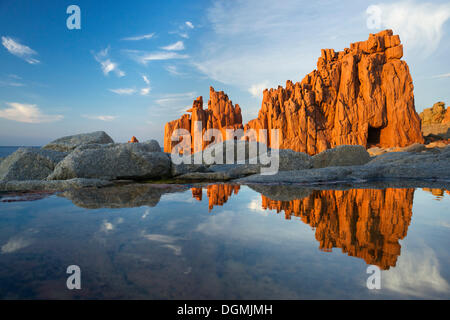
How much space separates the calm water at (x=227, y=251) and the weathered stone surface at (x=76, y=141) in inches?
314

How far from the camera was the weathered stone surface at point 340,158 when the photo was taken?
1057cm

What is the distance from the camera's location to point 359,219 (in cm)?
276

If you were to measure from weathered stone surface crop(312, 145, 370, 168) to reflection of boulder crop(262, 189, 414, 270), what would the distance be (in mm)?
6142

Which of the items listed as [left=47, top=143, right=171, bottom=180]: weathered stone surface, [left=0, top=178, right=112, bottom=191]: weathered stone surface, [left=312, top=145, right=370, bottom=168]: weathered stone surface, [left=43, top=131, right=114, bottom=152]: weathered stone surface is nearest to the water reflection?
[left=0, top=178, right=112, bottom=191]: weathered stone surface

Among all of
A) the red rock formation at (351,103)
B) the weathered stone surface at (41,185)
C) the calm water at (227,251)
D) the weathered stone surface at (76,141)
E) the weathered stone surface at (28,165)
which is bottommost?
the calm water at (227,251)

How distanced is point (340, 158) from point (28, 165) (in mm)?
10889

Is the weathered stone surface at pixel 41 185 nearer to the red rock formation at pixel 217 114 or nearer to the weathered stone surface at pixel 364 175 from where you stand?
the weathered stone surface at pixel 364 175

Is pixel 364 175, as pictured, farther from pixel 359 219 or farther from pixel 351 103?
pixel 351 103

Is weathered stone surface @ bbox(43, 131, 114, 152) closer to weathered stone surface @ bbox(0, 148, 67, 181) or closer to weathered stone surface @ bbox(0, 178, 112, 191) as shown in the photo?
weathered stone surface @ bbox(0, 148, 67, 181)

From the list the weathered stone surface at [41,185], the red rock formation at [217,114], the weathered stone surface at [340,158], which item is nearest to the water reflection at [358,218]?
the weathered stone surface at [41,185]

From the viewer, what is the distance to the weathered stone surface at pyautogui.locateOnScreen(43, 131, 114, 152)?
34.5 ft

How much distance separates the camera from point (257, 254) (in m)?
1.84

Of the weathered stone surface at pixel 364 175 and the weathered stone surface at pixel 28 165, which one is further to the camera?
the weathered stone surface at pixel 28 165
